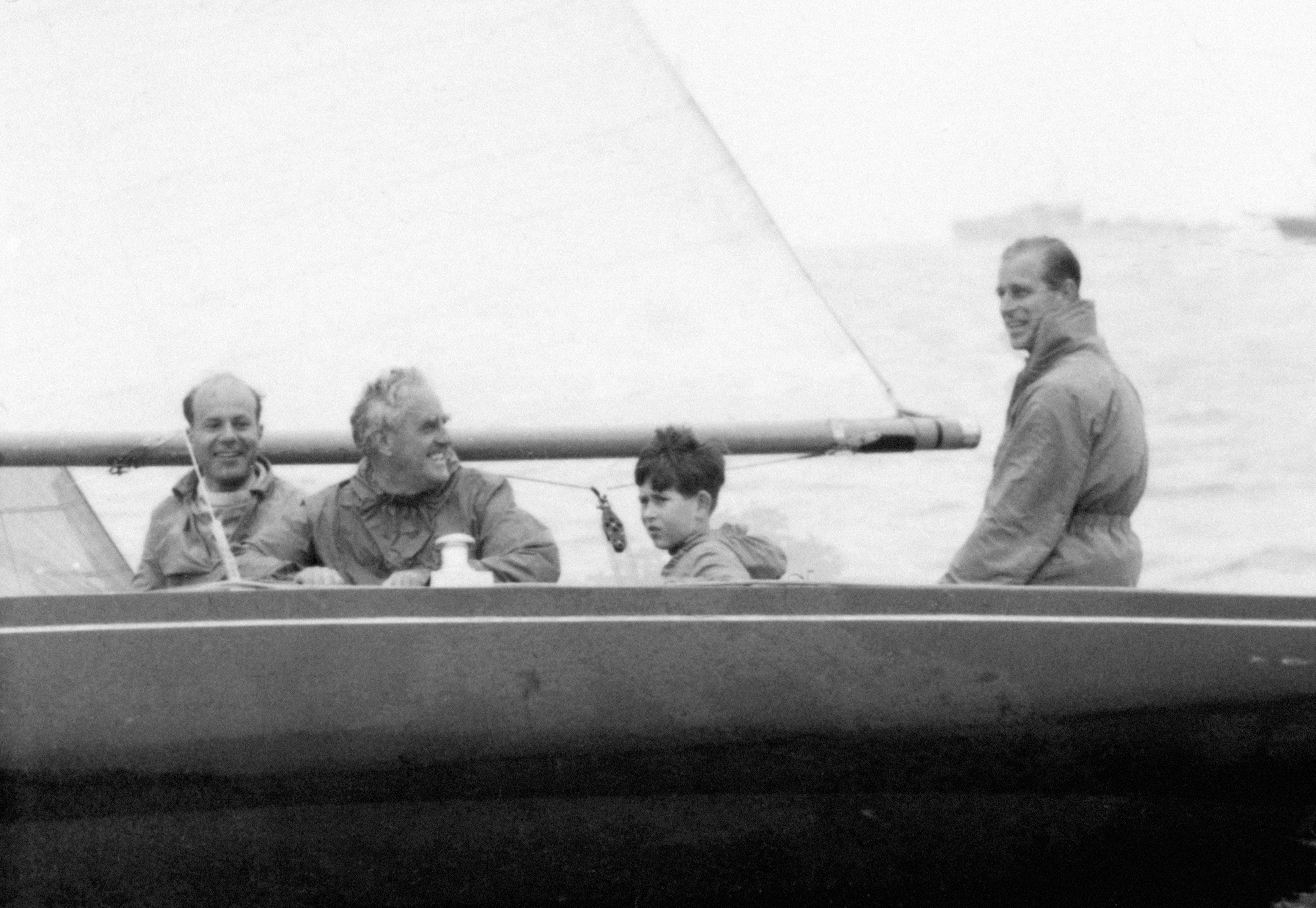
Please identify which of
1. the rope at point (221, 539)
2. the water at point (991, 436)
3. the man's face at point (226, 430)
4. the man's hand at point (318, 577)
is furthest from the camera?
the water at point (991, 436)

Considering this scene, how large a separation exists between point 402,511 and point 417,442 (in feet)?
0.40

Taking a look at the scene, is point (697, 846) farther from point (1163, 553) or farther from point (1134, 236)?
point (1134, 236)

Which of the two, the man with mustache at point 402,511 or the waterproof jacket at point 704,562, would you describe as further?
the man with mustache at point 402,511

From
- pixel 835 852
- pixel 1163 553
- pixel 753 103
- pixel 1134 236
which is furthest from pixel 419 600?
pixel 1134 236

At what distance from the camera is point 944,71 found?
6020mm

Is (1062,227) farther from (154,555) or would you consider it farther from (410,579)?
(410,579)

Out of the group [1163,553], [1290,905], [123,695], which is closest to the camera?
[123,695]

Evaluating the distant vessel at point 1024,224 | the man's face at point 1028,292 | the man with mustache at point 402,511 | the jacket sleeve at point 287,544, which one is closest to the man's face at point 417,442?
the man with mustache at point 402,511

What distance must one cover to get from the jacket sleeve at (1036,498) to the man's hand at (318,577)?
2.92 feet

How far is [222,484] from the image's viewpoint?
4059 millimetres

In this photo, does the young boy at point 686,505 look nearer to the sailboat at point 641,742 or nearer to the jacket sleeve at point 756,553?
the jacket sleeve at point 756,553

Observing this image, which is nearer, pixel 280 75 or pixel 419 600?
pixel 419 600

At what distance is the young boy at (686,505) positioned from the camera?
364 centimetres

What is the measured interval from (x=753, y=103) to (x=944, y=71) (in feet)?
1.93
